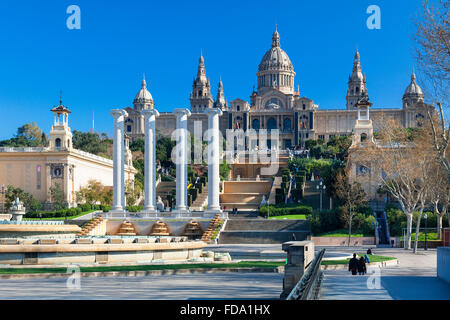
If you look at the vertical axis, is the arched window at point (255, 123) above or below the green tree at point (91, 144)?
above

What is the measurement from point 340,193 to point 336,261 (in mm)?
24363

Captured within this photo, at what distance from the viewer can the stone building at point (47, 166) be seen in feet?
218

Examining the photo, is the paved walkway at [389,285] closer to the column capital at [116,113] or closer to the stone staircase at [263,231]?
the stone staircase at [263,231]

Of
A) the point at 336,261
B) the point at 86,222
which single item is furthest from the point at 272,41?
the point at 336,261

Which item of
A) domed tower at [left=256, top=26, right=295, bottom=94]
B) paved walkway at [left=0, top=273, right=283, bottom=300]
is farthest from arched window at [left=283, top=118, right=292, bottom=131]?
paved walkway at [left=0, top=273, right=283, bottom=300]

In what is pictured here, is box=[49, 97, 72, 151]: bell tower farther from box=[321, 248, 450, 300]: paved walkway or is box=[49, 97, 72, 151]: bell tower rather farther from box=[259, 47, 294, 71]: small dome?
box=[259, 47, 294, 71]: small dome

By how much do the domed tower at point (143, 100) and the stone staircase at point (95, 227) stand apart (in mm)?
110508

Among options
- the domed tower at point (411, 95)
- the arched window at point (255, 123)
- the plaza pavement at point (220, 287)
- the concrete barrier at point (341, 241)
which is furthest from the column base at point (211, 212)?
the domed tower at point (411, 95)

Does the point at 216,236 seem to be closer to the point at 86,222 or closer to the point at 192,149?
the point at 86,222

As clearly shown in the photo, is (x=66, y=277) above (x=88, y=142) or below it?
below

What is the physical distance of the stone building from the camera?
66.4 meters

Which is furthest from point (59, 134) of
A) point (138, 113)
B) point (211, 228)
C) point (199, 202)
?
point (138, 113)

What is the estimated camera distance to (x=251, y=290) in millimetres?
16828

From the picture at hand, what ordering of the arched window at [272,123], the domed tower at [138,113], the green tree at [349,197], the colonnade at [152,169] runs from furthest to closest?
the domed tower at [138,113], the arched window at [272,123], the colonnade at [152,169], the green tree at [349,197]
